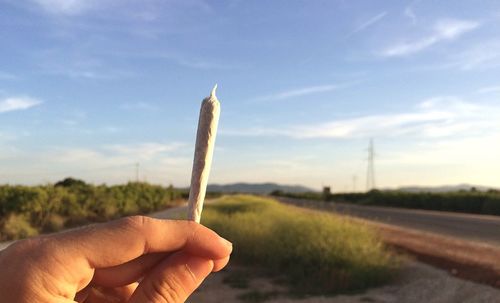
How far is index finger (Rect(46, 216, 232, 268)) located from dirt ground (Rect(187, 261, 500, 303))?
29.9ft

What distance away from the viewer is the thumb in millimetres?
1283

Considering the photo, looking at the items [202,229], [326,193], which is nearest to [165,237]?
[202,229]

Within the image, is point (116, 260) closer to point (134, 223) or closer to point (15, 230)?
point (134, 223)

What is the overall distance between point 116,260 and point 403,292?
33.7ft

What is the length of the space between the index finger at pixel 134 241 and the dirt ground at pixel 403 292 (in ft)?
29.9

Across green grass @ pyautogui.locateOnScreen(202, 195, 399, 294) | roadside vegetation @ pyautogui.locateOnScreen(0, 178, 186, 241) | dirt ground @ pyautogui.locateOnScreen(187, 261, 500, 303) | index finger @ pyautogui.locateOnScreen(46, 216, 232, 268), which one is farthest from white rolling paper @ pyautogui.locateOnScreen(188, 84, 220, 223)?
roadside vegetation @ pyautogui.locateOnScreen(0, 178, 186, 241)

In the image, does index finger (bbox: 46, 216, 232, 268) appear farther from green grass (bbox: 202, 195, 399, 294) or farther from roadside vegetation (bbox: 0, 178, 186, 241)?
roadside vegetation (bbox: 0, 178, 186, 241)

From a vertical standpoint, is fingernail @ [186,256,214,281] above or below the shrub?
above

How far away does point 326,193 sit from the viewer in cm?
8694

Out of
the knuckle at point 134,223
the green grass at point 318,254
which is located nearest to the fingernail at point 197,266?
the knuckle at point 134,223

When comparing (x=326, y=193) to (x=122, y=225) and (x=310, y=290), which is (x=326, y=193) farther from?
(x=122, y=225)

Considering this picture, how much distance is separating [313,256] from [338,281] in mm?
1107

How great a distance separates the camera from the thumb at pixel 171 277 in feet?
4.21

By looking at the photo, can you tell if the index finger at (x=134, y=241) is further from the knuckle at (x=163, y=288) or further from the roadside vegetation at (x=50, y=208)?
the roadside vegetation at (x=50, y=208)
